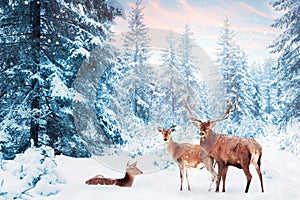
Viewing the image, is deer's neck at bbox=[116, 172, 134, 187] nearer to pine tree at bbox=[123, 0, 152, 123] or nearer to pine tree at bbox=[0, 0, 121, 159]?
pine tree at bbox=[0, 0, 121, 159]

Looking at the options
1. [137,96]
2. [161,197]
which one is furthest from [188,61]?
[161,197]

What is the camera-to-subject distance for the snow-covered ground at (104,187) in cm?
462

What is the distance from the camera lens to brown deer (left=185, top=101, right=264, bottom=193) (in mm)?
5949

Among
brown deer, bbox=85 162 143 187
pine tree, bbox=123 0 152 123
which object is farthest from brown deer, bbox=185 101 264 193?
pine tree, bbox=123 0 152 123

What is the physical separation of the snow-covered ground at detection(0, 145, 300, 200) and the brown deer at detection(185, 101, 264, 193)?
51cm

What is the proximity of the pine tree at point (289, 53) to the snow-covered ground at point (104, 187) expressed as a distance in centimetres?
760

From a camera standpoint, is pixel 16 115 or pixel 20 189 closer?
pixel 20 189

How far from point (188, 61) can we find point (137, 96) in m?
7.29

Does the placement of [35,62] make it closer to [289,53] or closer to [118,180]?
[118,180]

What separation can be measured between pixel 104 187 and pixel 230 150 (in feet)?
8.75

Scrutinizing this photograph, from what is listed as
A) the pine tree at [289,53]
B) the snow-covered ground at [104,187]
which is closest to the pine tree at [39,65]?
the snow-covered ground at [104,187]

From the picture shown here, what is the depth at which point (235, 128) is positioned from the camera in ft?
82.9

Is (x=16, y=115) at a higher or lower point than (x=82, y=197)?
higher

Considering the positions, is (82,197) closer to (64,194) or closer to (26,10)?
(64,194)
